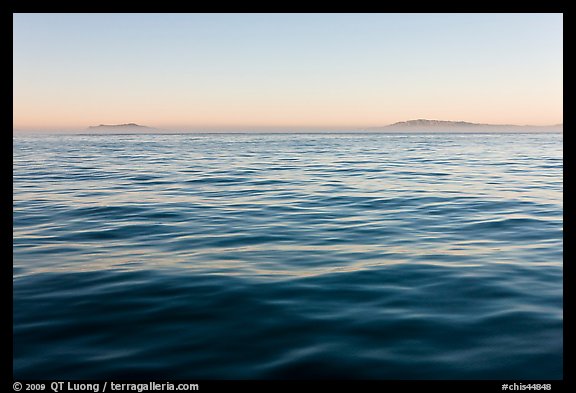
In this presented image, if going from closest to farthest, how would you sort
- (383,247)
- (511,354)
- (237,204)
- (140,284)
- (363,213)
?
(511,354) → (140,284) → (383,247) → (363,213) → (237,204)

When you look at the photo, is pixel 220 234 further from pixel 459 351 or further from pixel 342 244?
pixel 459 351

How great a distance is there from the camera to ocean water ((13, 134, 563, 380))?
508 centimetres

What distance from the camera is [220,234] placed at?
10.8 m

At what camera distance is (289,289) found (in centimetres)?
718

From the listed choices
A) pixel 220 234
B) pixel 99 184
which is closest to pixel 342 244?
pixel 220 234

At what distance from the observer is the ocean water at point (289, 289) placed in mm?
5078

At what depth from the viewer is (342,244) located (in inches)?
385

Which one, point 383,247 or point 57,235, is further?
point 57,235

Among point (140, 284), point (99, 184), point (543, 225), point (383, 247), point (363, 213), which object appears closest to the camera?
point (140, 284)
